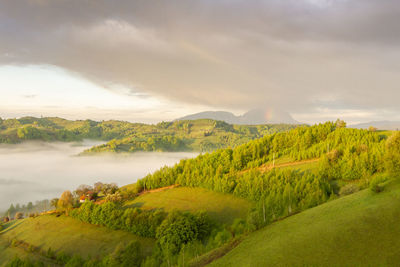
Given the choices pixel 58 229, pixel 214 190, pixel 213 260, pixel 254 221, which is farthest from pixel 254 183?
pixel 58 229

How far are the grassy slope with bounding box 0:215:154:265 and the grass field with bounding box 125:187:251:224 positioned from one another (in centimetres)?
2012

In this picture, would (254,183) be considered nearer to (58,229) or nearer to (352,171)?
(352,171)

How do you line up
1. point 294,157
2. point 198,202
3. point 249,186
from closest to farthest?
point 249,186 → point 198,202 → point 294,157

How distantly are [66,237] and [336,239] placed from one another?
86.7 metres

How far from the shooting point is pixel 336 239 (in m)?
25.8

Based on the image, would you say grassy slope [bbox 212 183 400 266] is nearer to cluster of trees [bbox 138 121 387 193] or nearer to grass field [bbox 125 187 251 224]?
grass field [bbox 125 187 251 224]

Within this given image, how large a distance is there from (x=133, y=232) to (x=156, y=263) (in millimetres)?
27126

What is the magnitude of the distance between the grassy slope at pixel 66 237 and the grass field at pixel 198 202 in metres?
20.1

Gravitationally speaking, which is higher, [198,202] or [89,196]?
[198,202]

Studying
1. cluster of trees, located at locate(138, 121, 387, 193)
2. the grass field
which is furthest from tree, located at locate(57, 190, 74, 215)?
cluster of trees, located at locate(138, 121, 387, 193)

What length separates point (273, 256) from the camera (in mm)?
25453

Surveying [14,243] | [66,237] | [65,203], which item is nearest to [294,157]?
[66,237]

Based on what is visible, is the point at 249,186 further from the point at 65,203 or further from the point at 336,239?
the point at 65,203

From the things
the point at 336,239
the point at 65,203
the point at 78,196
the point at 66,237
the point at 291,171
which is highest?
the point at 336,239
